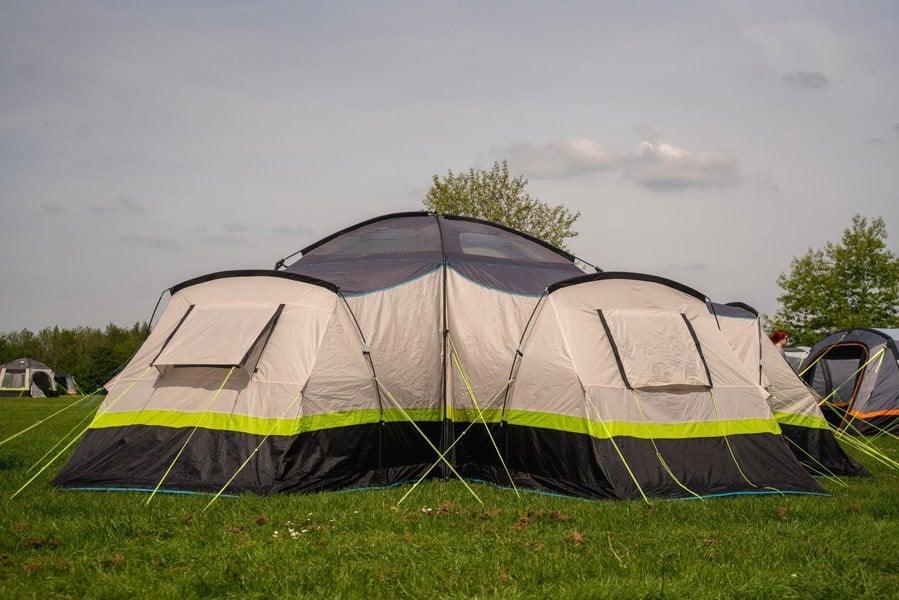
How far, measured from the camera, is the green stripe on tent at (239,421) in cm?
695

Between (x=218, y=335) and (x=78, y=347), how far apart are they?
6811cm

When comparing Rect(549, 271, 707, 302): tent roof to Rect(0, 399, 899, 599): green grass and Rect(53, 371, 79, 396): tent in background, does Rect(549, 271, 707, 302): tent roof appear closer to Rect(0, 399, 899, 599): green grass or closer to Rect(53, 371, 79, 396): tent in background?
Rect(0, 399, 899, 599): green grass

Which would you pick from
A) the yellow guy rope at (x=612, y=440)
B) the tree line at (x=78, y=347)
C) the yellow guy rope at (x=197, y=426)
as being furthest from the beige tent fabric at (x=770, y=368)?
the tree line at (x=78, y=347)

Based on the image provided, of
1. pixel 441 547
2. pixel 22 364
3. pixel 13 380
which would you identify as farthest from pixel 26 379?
pixel 441 547

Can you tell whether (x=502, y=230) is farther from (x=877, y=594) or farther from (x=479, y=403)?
(x=877, y=594)

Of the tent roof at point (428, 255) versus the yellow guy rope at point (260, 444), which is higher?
the tent roof at point (428, 255)

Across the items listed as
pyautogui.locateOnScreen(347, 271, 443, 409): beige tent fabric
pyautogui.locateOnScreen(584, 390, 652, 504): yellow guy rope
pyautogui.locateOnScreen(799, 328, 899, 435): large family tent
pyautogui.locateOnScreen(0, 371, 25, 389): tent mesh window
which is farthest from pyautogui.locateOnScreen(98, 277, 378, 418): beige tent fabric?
pyautogui.locateOnScreen(0, 371, 25, 389): tent mesh window

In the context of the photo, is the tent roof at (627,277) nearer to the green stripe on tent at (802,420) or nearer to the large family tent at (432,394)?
the large family tent at (432,394)

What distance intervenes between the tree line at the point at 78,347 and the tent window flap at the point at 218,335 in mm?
52850

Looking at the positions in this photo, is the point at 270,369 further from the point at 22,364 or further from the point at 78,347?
the point at 78,347

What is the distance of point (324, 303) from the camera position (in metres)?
7.66

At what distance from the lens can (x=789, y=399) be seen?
893 centimetres

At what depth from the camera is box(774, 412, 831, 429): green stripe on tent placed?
8.72m

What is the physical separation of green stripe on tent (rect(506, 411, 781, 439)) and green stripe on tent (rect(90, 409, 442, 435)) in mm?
1422
